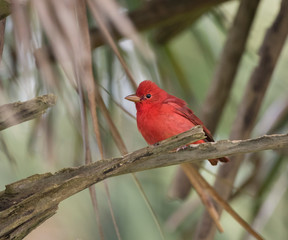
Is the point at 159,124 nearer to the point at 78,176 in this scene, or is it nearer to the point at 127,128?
the point at 127,128

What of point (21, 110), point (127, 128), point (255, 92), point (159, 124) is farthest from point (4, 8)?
point (255, 92)

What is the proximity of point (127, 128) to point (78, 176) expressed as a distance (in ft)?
3.75

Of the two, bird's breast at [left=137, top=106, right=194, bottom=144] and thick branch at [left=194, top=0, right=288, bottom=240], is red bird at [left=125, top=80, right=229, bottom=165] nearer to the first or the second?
bird's breast at [left=137, top=106, right=194, bottom=144]

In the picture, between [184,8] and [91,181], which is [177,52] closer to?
[184,8]

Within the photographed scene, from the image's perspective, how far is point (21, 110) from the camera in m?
1.28

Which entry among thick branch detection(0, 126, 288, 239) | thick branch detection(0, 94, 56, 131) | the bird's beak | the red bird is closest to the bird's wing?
the red bird

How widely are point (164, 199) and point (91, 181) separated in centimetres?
232

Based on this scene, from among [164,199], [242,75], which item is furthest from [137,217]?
[242,75]

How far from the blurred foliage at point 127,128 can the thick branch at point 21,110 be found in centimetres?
25

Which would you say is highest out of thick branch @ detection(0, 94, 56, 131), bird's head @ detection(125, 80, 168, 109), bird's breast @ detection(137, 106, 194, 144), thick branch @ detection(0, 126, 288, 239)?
bird's head @ detection(125, 80, 168, 109)

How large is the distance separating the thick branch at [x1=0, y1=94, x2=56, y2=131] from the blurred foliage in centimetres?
25

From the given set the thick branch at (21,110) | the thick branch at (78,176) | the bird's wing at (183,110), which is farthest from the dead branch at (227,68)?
the thick branch at (21,110)

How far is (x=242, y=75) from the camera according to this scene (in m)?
3.95

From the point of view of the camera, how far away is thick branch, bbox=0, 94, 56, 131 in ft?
4.12
